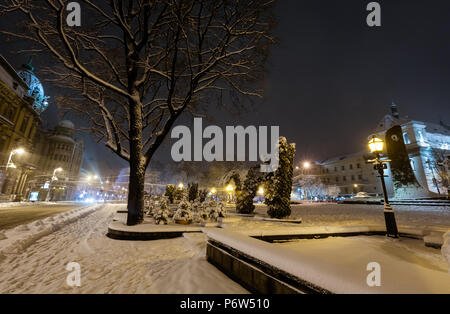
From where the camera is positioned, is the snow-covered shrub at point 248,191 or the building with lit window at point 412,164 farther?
the building with lit window at point 412,164

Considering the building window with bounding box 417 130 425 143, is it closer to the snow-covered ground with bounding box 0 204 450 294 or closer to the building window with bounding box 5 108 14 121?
the snow-covered ground with bounding box 0 204 450 294

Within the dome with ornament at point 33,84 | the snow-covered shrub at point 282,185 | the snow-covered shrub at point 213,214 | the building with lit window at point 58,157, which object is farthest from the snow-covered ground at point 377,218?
the building with lit window at point 58,157

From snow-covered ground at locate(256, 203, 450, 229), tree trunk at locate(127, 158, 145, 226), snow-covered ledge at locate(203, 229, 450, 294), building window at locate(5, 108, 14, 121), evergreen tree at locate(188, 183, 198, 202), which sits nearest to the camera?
snow-covered ledge at locate(203, 229, 450, 294)

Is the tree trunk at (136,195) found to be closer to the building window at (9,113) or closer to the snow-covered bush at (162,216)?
the snow-covered bush at (162,216)

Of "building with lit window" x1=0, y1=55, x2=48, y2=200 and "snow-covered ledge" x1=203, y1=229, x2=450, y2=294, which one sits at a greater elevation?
"building with lit window" x1=0, y1=55, x2=48, y2=200

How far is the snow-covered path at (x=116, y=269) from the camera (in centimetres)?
286

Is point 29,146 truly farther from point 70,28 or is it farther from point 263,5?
point 263,5

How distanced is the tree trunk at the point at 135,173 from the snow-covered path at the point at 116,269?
169 cm

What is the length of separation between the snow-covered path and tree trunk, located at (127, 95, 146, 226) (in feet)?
5.55

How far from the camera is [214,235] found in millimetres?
3838

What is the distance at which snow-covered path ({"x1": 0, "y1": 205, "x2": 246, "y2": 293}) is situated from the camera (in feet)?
9.39

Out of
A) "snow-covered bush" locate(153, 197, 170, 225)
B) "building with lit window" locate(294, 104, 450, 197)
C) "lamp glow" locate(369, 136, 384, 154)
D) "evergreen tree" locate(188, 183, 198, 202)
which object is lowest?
"snow-covered bush" locate(153, 197, 170, 225)

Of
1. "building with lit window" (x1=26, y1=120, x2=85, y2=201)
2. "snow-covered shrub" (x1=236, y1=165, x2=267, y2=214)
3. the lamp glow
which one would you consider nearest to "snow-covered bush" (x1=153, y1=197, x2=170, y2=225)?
"snow-covered shrub" (x1=236, y1=165, x2=267, y2=214)

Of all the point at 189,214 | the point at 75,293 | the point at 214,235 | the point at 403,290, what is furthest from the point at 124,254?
the point at 403,290
